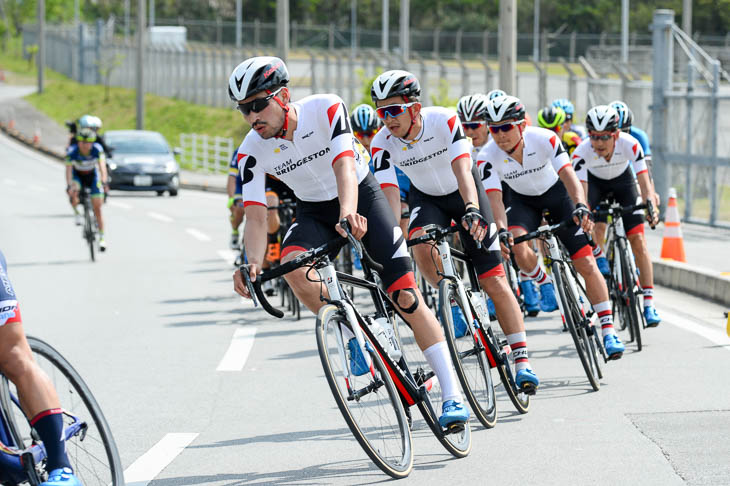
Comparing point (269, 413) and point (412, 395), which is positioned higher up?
point (412, 395)

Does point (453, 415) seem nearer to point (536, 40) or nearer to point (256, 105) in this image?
point (256, 105)

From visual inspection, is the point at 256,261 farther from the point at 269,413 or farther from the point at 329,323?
the point at 269,413

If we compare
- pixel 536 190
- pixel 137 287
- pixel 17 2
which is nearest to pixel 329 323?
pixel 536 190

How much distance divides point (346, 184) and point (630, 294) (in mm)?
4170

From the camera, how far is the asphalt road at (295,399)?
6070mm

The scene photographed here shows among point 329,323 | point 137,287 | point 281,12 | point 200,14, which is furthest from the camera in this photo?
point 200,14

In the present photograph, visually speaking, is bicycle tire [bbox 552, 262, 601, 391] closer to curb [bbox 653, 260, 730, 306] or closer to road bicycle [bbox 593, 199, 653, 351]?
road bicycle [bbox 593, 199, 653, 351]

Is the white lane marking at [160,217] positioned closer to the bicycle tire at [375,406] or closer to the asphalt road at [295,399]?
the asphalt road at [295,399]

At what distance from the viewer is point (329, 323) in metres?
5.71

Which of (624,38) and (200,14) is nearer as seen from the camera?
(624,38)

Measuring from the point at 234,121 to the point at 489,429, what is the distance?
163 feet

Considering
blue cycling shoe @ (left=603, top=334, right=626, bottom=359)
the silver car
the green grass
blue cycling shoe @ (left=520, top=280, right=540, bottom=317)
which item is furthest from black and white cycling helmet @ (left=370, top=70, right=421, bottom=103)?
the green grass

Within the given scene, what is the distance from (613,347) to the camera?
8.60m

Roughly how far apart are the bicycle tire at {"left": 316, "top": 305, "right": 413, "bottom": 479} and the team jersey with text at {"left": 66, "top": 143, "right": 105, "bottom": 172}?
43.2 feet
